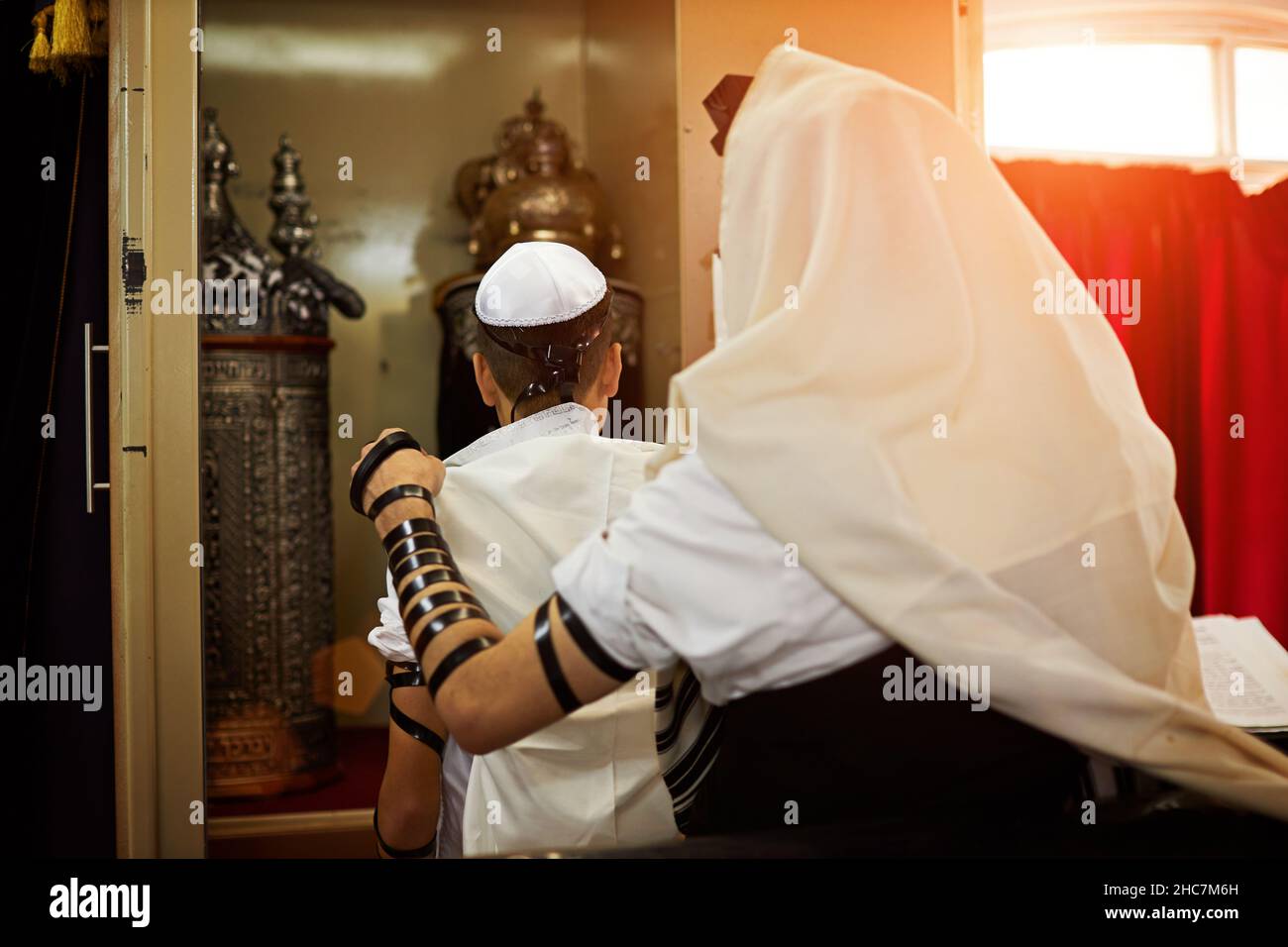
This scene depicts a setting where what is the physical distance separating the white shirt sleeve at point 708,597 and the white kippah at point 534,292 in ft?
1.69

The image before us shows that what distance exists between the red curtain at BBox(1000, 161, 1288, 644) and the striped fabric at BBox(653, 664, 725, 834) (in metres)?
1.85

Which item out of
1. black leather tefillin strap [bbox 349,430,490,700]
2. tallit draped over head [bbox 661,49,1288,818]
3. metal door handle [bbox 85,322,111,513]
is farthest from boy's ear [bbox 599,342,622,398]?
metal door handle [bbox 85,322,111,513]

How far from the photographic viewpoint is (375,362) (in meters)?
3.54

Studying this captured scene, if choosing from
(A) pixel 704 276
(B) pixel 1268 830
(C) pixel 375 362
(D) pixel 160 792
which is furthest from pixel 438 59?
(B) pixel 1268 830

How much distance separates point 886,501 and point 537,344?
2.07 feet

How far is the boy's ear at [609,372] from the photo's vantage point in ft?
4.70

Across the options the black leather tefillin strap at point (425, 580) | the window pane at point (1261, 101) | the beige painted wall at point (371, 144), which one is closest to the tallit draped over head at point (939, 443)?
the black leather tefillin strap at point (425, 580)

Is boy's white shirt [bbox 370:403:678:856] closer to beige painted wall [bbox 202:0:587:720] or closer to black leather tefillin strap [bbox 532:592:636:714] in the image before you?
black leather tefillin strap [bbox 532:592:636:714]

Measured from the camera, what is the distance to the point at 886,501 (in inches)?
34.2

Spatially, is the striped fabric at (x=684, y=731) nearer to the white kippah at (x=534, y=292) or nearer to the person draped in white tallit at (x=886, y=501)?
the person draped in white tallit at (x=886, y=501)

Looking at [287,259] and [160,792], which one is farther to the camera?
[287,259]

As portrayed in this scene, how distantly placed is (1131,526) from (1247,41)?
2446mm

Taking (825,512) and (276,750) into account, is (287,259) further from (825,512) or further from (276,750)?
(825,512)

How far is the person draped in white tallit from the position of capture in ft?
2.86
